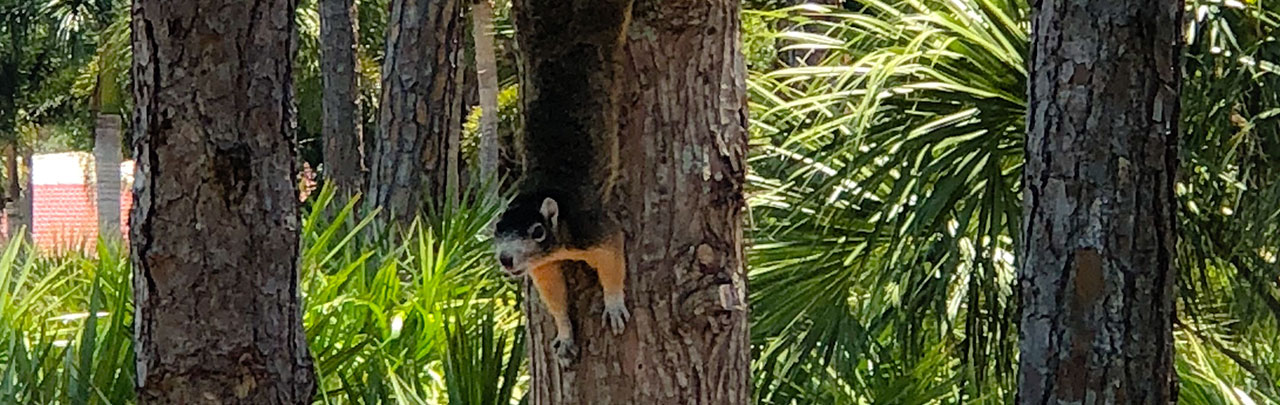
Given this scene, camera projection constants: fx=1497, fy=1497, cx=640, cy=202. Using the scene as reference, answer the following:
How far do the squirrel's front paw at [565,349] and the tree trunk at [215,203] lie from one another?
102 centimetres

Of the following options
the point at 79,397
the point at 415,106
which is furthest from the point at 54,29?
the point at 79,397

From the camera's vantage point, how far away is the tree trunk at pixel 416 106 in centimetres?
605

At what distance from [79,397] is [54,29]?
44.8 ft

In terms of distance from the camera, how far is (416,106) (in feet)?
20.0

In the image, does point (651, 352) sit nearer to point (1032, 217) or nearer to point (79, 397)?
point (1032, 217)

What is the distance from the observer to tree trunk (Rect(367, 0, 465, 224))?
6051 mm

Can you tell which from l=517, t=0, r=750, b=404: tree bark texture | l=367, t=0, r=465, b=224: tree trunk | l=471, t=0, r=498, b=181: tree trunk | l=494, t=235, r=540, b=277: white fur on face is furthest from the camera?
l=367, t=0, r=465, b=224: tree trunk

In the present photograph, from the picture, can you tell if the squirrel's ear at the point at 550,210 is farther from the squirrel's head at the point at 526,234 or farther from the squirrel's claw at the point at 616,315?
the squirrel's claw at the point at 616,315

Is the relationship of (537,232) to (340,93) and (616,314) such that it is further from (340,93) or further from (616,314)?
(340,93)

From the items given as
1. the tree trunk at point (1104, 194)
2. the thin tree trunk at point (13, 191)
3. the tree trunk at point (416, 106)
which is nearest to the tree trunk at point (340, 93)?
the tree trunk at point (416, 106)

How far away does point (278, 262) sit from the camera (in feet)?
9.34

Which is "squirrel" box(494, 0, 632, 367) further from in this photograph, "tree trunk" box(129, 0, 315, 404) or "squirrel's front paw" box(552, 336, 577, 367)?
"tree trunk" box(129, 0, 315, 404)

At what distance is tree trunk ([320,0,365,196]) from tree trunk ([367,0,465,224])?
122 centimetres

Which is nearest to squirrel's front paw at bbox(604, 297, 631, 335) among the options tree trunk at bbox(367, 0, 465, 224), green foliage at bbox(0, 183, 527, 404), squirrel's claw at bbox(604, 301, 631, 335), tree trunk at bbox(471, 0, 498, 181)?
squirrel's claw at bbox(604, 301, 631, 335)
